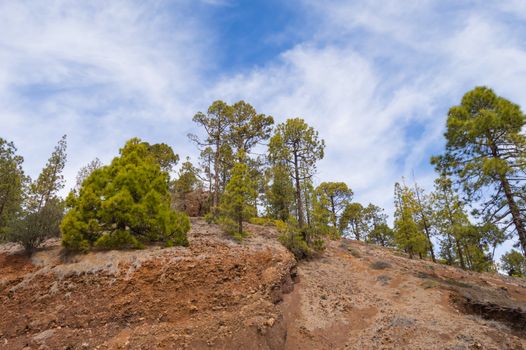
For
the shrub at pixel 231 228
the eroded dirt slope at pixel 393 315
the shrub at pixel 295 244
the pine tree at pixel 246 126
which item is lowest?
the eroded dirt slope at pixel 393 315

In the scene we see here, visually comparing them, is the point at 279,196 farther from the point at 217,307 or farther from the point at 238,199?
the point at 217,307

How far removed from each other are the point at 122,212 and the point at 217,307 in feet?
18.4

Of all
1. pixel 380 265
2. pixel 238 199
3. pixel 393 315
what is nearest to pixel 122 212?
pixel 238 199

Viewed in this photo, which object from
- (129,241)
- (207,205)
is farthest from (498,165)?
(207,205)

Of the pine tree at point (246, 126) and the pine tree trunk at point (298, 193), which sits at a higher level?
the pine tree at point (246, 126)

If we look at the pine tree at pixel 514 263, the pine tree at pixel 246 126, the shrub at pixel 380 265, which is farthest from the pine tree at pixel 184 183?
the pine tree at pixel 514 263

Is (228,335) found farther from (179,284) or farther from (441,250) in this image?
(441,250)

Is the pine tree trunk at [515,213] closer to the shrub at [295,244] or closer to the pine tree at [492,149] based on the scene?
the pine tree at [492,149]

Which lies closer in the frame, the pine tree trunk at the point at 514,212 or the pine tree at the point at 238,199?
the pine tree trunk at the point at 514,212

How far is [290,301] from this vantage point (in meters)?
11.5

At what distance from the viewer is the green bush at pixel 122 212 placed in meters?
11.5

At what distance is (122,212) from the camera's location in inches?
460

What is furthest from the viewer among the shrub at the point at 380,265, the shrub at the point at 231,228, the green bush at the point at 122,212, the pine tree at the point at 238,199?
the shrub at the point at 380,265

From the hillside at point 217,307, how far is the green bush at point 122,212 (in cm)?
71
